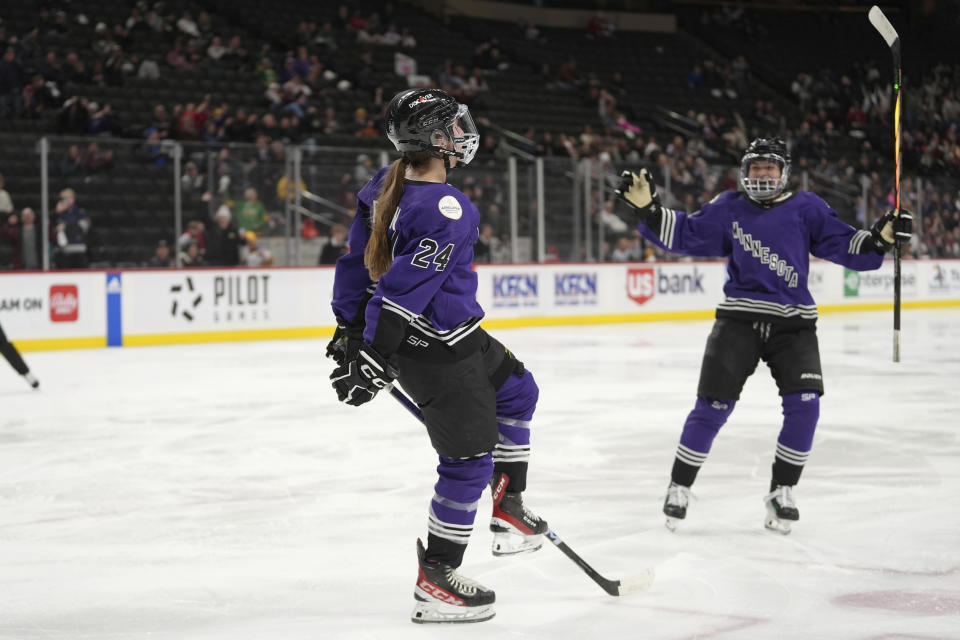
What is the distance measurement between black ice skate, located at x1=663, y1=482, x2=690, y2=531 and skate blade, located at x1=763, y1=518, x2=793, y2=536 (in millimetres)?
284

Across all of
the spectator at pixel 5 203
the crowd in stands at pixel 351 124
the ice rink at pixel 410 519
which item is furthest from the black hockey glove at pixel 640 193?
the crowd in stands at pixel 351 124

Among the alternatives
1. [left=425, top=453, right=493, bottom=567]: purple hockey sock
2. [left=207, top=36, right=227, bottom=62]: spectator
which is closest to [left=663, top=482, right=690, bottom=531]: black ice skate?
[left=425, top=453, right=493, bottom=567]: purple hockey sock

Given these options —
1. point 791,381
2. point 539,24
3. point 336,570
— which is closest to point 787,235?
point 791,381

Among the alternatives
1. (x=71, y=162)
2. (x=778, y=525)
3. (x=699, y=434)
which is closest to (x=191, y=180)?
(x=71, y=162)

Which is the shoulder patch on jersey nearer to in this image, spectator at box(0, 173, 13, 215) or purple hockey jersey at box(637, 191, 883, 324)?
purple hockey jersey at box(637, 191, 883, 324)

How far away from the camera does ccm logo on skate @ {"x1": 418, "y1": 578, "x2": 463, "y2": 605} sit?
3.01 meters

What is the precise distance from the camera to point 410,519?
426 cm

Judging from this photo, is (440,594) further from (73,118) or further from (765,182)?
(73,118)

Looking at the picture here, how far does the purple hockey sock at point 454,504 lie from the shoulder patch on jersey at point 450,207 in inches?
24.6

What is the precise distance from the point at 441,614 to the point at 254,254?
9828 millimetres

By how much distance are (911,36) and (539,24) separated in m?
10.1

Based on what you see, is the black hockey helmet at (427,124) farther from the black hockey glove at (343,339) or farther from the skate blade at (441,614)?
the skate blade at (441,614)

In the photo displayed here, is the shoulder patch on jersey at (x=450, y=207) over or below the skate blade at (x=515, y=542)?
over

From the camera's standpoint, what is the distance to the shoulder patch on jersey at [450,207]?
2812 mm
